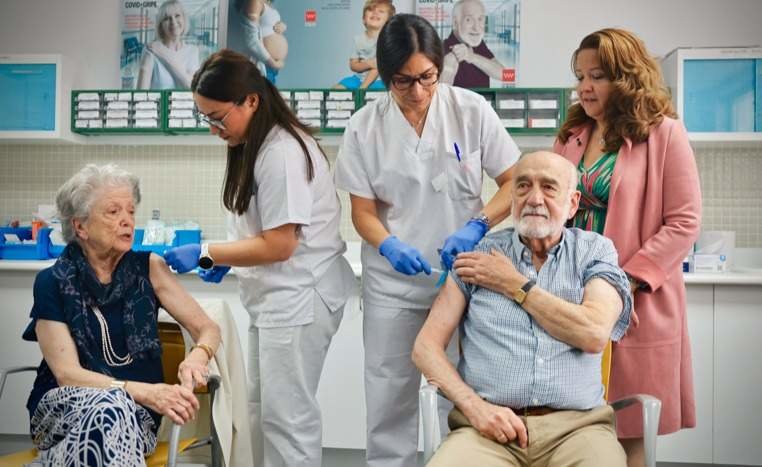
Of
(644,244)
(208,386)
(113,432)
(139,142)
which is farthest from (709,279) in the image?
(139,142)

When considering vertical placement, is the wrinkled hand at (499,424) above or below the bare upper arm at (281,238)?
below

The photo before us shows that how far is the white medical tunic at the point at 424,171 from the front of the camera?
7.40 ft

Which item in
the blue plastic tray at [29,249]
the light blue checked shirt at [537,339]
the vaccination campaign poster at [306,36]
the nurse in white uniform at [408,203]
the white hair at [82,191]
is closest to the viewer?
the light blue checked shirt at [537,339]

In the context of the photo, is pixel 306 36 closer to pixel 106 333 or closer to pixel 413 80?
pixel 413 80

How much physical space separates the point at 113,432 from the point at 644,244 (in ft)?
4.36

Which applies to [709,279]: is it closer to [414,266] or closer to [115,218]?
[414,266]

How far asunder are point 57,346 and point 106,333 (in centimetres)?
12

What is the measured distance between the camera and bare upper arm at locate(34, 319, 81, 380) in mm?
2014

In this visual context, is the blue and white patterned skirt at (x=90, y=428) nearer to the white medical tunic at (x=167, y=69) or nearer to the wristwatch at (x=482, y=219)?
the wristwatch at (x=482, y=219)

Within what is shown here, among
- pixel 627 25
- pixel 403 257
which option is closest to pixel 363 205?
pixel 403 257

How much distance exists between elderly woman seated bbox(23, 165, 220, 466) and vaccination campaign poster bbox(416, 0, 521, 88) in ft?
7.04

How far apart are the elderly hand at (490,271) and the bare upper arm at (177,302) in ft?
2.28

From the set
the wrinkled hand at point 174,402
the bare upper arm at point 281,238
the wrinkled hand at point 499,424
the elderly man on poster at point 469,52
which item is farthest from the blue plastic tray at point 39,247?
the wrinkled hand at point 499,424

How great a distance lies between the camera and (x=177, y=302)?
86.3 inches
